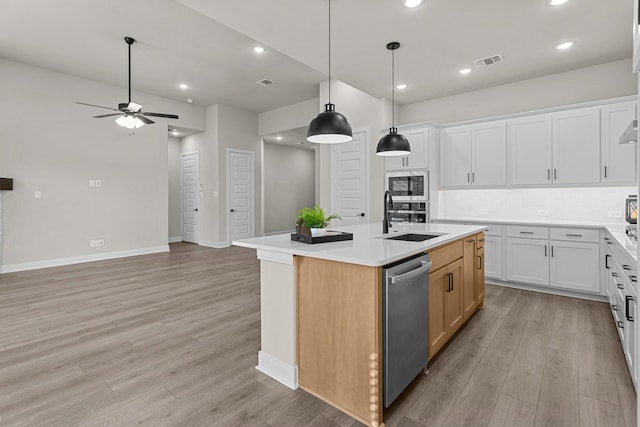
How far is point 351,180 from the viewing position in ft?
19.2

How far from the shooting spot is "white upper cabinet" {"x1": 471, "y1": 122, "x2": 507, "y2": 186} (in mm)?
4539

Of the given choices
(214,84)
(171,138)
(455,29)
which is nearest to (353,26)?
(455,29)

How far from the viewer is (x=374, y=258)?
165 cm

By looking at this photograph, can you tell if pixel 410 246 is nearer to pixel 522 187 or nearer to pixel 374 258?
pixel 374 258

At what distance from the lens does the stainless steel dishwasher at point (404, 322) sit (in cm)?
172

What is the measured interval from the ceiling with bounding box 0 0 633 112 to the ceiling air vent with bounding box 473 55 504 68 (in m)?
0.09

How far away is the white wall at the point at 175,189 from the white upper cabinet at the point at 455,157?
7.07 meters

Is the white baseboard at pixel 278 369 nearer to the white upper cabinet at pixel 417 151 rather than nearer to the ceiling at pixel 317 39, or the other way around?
the ceiling at pixel 317 39

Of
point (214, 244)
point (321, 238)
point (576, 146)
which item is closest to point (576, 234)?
point (576, 146)

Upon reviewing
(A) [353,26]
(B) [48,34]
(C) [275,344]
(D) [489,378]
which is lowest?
(D) [489,378]

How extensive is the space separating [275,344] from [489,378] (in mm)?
1471

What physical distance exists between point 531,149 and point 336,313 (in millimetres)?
4008

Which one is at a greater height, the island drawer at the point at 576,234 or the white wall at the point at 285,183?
the white wall at the point at 285,183

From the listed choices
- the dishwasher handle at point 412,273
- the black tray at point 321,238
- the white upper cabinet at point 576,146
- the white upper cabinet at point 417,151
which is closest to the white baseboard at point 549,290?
the white upper cabinet at point 576,146
